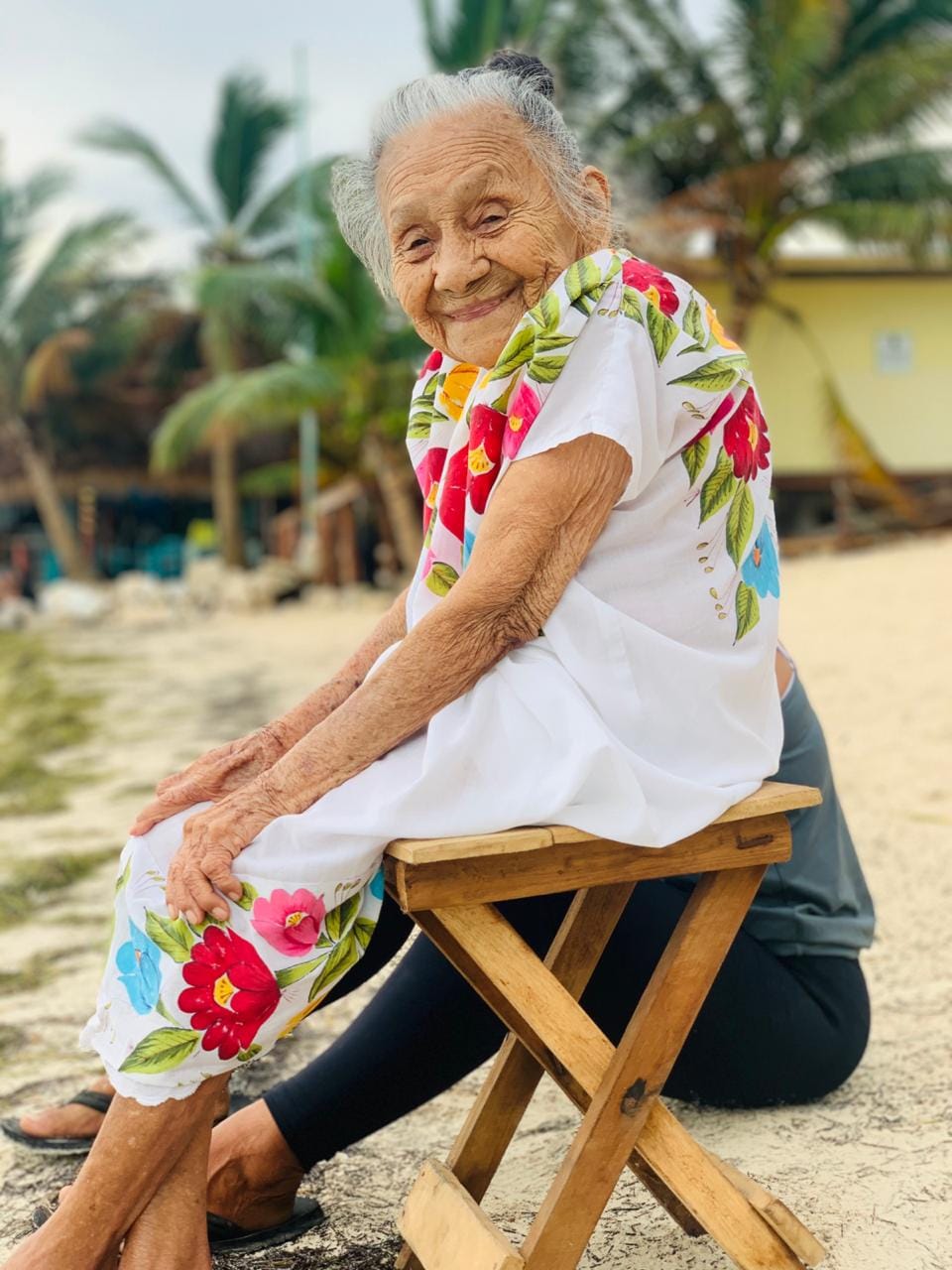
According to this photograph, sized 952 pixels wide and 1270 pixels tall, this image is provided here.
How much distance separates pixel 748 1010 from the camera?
6.13 ft

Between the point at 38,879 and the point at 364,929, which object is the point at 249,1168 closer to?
the point at 364,929

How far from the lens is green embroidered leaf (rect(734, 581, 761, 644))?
167cm

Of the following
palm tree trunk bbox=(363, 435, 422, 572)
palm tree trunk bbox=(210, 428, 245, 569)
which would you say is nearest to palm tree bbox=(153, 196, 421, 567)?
Answer: palm tree trunk bbox=(363, 435, 422, 572)

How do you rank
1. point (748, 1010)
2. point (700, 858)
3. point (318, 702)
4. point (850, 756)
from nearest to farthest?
point (700, 858) → point (748, 1010) → point (318, 702) → point (850, 756)

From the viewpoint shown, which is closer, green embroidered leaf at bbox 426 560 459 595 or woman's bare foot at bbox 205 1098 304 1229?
green embroidered leaf at bbox 426 560 459 595

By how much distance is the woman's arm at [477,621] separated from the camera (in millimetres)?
1570

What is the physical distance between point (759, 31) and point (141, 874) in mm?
16110

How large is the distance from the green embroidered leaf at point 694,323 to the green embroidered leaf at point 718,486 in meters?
0.14

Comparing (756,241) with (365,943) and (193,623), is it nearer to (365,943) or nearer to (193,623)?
(193,623)

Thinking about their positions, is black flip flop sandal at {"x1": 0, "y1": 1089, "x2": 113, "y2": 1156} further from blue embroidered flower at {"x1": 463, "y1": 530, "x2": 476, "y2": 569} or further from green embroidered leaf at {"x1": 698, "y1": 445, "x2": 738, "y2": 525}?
green embroidered leaf at {"x1": 698, "y1": 445, "x2": 738, "y2": 525}

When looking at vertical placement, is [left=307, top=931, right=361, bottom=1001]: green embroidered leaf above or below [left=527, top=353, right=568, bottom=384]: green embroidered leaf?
below

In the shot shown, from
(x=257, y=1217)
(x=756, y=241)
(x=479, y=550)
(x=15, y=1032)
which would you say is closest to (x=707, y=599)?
(x=479, y=550)

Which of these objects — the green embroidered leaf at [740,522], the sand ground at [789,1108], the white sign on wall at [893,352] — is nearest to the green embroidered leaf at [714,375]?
the green embroidered leaf at [740,522]

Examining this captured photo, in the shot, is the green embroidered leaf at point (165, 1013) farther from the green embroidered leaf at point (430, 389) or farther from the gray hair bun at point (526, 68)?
the gray hair bun at point (526, 68)
